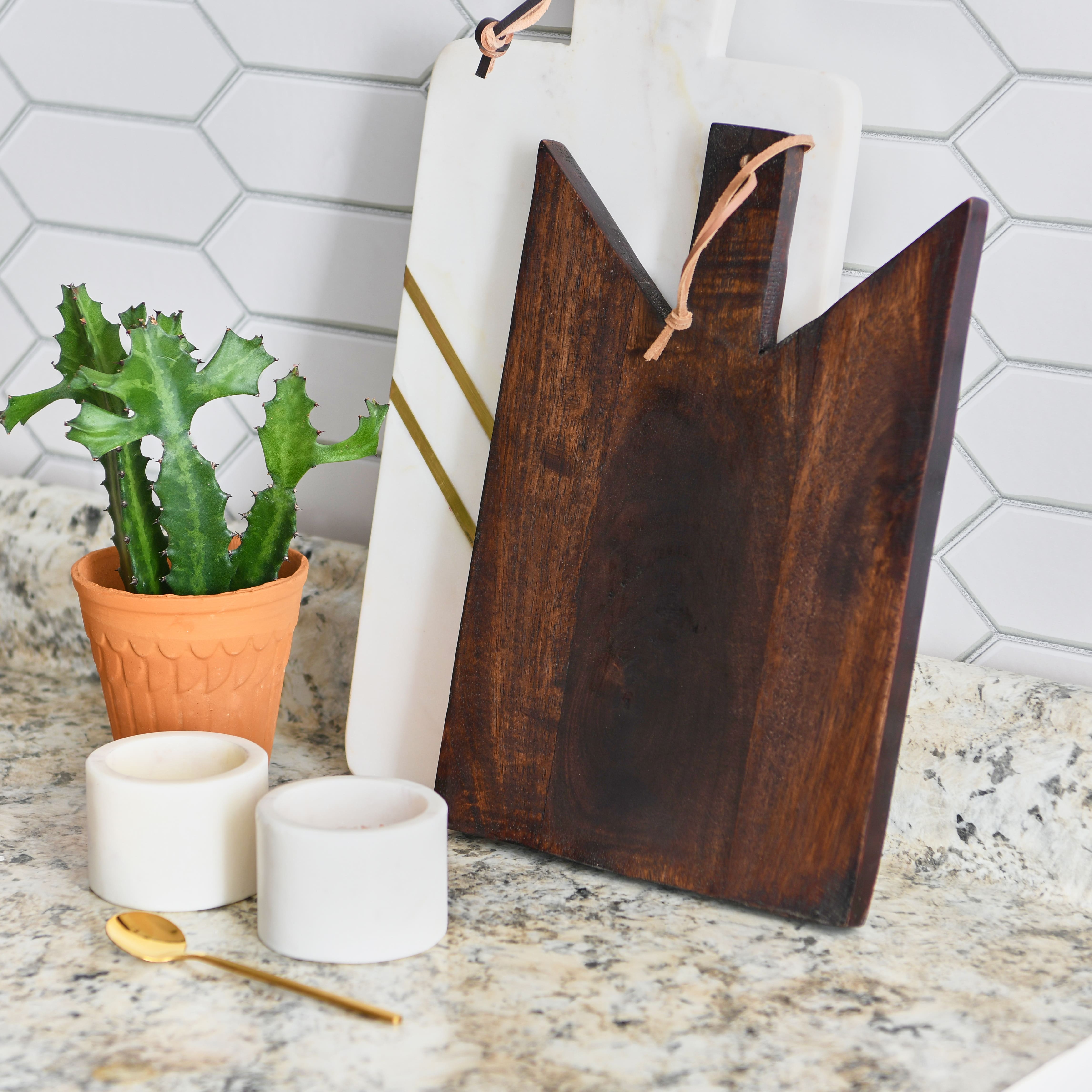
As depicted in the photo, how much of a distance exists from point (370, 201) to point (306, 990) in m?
0.57

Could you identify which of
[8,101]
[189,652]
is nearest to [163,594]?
[189,652]

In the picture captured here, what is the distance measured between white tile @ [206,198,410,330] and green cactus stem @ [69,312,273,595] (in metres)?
0.18

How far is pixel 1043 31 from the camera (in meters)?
0.68

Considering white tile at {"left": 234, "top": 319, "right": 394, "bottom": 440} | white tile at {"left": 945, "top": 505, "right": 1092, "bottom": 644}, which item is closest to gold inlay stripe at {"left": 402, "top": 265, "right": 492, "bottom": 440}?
white tile at {"left": 234, "top": 319, "right": 394, "bottom": 440}

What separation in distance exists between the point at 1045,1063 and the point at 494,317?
0.52 metres

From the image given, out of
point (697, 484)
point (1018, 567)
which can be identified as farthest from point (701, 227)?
point (1018, 567)

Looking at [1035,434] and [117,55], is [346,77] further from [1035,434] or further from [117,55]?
[1035,434]

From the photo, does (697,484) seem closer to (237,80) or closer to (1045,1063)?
(1045,1063)

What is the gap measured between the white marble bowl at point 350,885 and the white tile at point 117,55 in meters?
0.60

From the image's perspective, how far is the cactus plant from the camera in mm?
678

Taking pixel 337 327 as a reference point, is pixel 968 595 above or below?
below

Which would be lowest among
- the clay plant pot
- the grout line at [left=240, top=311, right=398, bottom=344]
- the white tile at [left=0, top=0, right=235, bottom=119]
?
the clay plant pot

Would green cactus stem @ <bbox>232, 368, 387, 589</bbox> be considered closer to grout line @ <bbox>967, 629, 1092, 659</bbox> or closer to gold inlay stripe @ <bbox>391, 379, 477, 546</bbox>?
gold inlay stripe @ <bbox>391, 379, 477, 546</bbox>

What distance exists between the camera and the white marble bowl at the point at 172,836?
601mm
